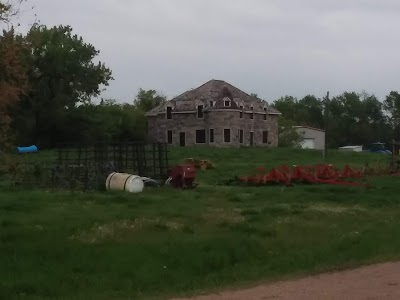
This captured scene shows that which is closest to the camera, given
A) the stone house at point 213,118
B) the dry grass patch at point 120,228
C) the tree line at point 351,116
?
the dry grass patch at point 120,228

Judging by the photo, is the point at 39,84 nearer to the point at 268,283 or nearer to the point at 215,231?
the point at 215,231

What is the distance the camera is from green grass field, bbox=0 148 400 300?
40.2ft

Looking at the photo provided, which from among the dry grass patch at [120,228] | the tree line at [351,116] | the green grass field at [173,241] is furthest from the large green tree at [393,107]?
the dry grass patch at [120,228]

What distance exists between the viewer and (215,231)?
55.6ft

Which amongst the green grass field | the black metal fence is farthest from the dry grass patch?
the black metal fence

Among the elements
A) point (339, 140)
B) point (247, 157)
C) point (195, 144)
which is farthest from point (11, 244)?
point (339, 140)

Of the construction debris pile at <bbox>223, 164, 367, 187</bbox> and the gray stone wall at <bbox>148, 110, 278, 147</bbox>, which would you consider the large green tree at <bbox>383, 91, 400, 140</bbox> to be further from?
the construction debris pile at <bbox>223, 164, 367, 187</bbox>

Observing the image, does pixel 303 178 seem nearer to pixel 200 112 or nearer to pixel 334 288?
pixel 334 288

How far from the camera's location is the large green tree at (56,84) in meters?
67.3

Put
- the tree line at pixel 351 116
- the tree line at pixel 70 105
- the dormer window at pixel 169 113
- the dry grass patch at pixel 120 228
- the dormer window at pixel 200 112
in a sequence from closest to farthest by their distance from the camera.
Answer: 1. the dry grass patch at pixel 120 228
2. the tree line at pixel 70 105
3. the dormer window at pixel 200 112
4. the dormer window at pixel 169 113
5. the tree line at pixel 351 116

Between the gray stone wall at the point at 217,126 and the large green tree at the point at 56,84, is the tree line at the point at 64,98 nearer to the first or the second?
the large green tree at the point at 56,84

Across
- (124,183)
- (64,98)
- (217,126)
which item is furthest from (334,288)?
(217,126)

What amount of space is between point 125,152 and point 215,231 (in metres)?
16.6

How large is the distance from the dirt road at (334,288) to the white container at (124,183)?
1497cm
